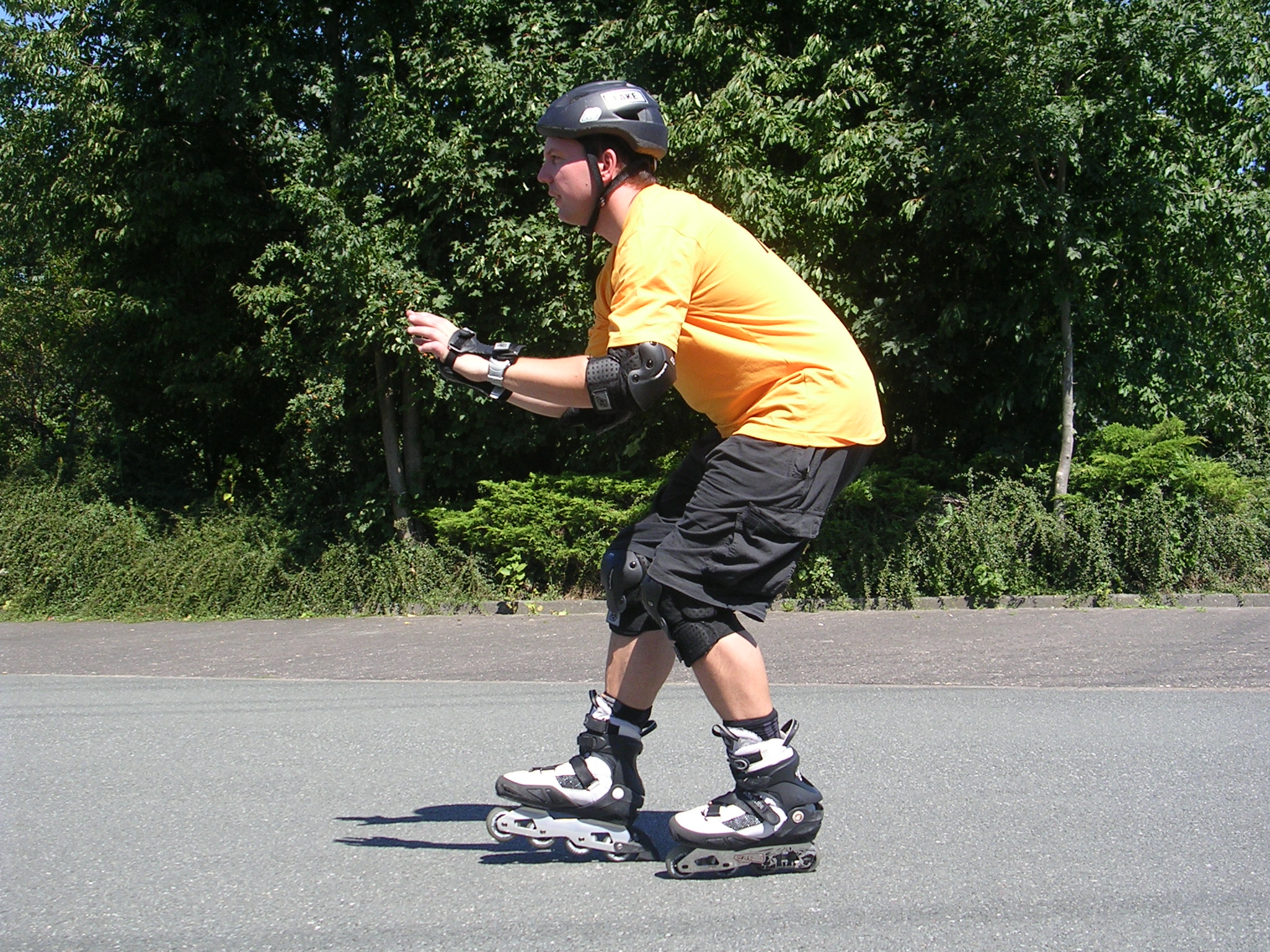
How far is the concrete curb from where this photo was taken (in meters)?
8.84

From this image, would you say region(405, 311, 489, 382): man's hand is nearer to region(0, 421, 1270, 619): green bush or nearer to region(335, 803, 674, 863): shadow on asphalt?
region(335, 803, 674, 863): shadow on asphalt

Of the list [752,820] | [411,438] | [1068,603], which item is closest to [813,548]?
[1068,603]

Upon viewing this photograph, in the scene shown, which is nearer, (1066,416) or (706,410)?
(706,410)

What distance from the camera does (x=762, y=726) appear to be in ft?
9.23

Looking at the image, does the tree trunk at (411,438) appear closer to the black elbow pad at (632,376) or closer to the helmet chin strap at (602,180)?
→ the helmet chin strap at (602,180)

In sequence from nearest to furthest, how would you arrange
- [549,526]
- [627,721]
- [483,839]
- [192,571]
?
[627,721] → [483,839] → [549,526] → [192,571]

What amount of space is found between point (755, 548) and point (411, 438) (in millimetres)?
8840

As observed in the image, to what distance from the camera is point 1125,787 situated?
11.8ft

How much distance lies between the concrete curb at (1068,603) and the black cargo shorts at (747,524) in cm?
660

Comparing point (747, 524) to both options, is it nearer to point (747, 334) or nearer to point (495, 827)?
point (747, 334)

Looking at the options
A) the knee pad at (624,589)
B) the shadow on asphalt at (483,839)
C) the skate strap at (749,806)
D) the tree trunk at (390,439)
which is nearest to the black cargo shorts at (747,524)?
the knee pad at (624,589)

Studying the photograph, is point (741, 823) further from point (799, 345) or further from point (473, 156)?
point (473, 156)

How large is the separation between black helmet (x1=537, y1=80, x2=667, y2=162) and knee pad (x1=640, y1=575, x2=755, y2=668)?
1.11 meters

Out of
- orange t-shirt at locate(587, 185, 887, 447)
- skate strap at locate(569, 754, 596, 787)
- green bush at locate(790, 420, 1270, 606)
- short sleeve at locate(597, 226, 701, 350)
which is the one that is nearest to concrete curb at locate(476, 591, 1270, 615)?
green bush at locate(790, 420, 1270, 606)
